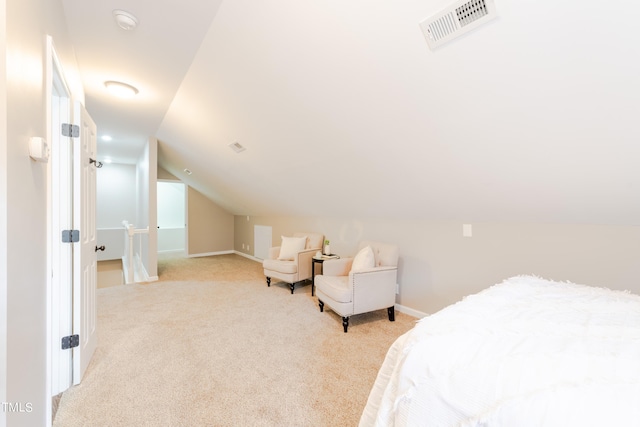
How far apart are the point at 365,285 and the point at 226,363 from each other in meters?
1.46

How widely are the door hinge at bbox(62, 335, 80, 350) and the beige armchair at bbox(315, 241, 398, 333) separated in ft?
6.86

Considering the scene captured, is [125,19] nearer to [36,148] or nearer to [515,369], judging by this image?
[36,148]

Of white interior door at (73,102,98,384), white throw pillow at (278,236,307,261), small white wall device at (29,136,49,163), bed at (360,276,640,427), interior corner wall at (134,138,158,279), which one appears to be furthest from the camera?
interior corner wall at (134,138,158,279)

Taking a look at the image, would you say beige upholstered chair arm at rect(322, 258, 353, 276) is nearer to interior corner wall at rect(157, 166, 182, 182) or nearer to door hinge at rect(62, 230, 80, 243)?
door hinge at rect(62, 230, 80, 243)

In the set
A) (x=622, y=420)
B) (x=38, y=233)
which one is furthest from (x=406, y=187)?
(x=38, y=233)

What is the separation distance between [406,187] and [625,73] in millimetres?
1627

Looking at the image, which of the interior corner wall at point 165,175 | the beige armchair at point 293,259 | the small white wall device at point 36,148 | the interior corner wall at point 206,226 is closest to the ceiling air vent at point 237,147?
the beige armchair at point 293,259

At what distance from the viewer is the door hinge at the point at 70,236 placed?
180 centimetres

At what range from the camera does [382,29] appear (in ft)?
5.36

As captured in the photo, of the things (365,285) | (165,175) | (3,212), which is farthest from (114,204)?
(3,212)

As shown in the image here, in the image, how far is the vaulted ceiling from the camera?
1383 millimetres

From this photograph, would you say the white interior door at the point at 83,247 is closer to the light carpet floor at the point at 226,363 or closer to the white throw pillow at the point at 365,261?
the light carpet floor at the point at 226,363

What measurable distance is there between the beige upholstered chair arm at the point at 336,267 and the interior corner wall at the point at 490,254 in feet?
1.69

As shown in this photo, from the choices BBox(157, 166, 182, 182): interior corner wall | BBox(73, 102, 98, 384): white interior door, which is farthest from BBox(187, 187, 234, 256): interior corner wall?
BBox(73, 102, 98, 384): white interior door
